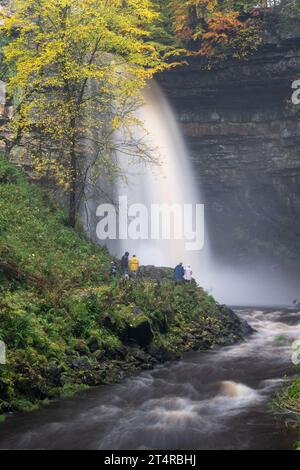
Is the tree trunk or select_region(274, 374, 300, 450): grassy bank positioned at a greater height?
the tree trunk

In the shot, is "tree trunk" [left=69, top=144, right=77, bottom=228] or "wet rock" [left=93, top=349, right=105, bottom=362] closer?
"wet rock" [left=93, top=349, right=105, bottom=362]

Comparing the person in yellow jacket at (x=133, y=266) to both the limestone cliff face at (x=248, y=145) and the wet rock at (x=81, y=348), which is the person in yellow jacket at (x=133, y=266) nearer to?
the wet rock at (x=81, y=348)

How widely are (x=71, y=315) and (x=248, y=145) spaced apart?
79.9 ft

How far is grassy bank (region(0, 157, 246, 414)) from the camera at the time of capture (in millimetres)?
12117

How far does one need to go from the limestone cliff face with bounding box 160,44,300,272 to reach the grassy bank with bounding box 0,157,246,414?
1556 centimetres

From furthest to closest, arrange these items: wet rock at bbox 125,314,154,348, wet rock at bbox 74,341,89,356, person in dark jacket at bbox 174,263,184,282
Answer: person in dark jacket at bbox 174,263,184,282 < wet rock at bbox 125,314,154,348 < wet rock at bbox 74,341,89,356

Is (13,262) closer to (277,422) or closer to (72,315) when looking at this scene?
(72,315)

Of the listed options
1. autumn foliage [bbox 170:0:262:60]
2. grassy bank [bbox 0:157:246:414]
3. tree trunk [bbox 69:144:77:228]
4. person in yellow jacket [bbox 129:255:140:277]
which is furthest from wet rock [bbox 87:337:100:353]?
autumn foliage [bbox 170:0:262:60]

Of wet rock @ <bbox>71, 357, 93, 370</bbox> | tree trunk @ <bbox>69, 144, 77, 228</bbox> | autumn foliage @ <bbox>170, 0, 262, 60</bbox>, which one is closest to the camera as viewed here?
wet rock @ <bbox>71, 357, 93, 370</bbox>

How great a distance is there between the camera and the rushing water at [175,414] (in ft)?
30.0

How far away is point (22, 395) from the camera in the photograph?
11.2m

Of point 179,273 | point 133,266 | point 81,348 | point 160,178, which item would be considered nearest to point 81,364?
point 81,348

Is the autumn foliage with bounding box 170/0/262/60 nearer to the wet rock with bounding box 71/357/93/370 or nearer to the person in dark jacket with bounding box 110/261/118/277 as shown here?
the person in dark jacket with bounding box 110/261/118/277

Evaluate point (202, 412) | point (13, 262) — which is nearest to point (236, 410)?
point (202, 412)
